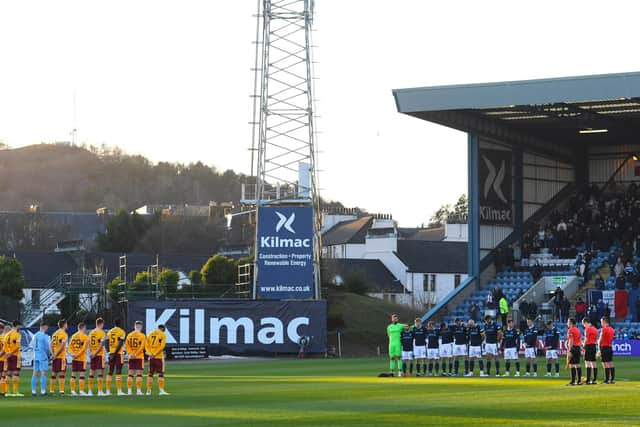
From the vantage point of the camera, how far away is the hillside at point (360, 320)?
211 ft

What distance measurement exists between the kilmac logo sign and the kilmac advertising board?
11.2 metres

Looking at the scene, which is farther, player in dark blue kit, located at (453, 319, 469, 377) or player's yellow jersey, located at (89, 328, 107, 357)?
player in dark blue kit, located at (453, 319, 469, 377)

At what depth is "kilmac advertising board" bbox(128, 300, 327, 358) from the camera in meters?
56.9

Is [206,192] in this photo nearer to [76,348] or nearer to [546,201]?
[546,201]

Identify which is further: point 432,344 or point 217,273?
point 217,273

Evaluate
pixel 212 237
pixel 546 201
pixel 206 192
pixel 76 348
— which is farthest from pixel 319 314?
pixel 206 192

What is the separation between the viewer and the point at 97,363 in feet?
100

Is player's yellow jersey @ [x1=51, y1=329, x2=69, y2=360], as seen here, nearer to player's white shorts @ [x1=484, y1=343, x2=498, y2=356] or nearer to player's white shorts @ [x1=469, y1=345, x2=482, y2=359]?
player's white shorts @ [x1=469, y1=345, x2=482, y2=359]

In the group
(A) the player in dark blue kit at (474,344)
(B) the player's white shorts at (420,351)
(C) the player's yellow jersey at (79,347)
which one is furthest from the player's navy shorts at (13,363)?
(A) the player in dark blue kit at (474,344)

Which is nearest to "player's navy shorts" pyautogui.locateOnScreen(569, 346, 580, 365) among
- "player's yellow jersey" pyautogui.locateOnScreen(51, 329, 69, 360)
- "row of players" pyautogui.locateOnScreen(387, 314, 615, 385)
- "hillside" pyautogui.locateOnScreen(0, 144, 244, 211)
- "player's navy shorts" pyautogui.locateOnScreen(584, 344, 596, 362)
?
"player's navy shorts" pyautogui.locateOnScreen(584, 344, 596, 362)

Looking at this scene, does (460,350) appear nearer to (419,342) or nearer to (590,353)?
(419,342)

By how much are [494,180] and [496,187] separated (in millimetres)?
443

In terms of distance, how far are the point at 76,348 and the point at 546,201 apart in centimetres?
4199

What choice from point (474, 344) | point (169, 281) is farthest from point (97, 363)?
point (169, 281)
